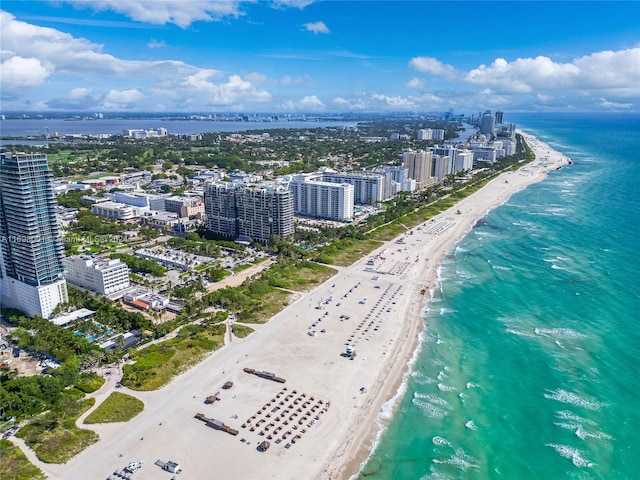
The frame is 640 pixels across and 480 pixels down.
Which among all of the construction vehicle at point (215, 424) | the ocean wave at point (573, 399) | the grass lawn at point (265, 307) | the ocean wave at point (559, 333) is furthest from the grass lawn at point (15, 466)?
the ocean wave at point (559, 333)

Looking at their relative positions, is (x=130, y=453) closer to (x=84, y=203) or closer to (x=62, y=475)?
(x=62, y=475)

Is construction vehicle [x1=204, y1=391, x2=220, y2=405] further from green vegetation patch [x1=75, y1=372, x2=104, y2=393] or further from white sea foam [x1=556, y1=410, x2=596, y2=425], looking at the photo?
white sea foam [x1=556, y1=410, x2=596, y2=425]

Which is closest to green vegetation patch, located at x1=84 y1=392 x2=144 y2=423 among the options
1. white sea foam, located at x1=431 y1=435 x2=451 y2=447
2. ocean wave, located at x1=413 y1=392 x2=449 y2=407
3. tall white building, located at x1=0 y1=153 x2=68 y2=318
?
tall white building, located at x1=0 y1=153 x2=68 y2=318

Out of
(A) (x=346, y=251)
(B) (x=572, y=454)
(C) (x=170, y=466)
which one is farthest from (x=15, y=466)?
(A) (x=346, y=251)

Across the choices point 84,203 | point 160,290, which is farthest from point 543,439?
point 84,203

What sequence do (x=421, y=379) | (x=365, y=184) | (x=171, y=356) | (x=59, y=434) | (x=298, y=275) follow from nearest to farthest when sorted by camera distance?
1. (x=59, y=434)
2. (x=421, y=379)
3. (x=171, y=356)
4. (x=298, y=275)
5. (x=365, y=184)

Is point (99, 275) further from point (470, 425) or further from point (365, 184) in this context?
point (365, 184)
